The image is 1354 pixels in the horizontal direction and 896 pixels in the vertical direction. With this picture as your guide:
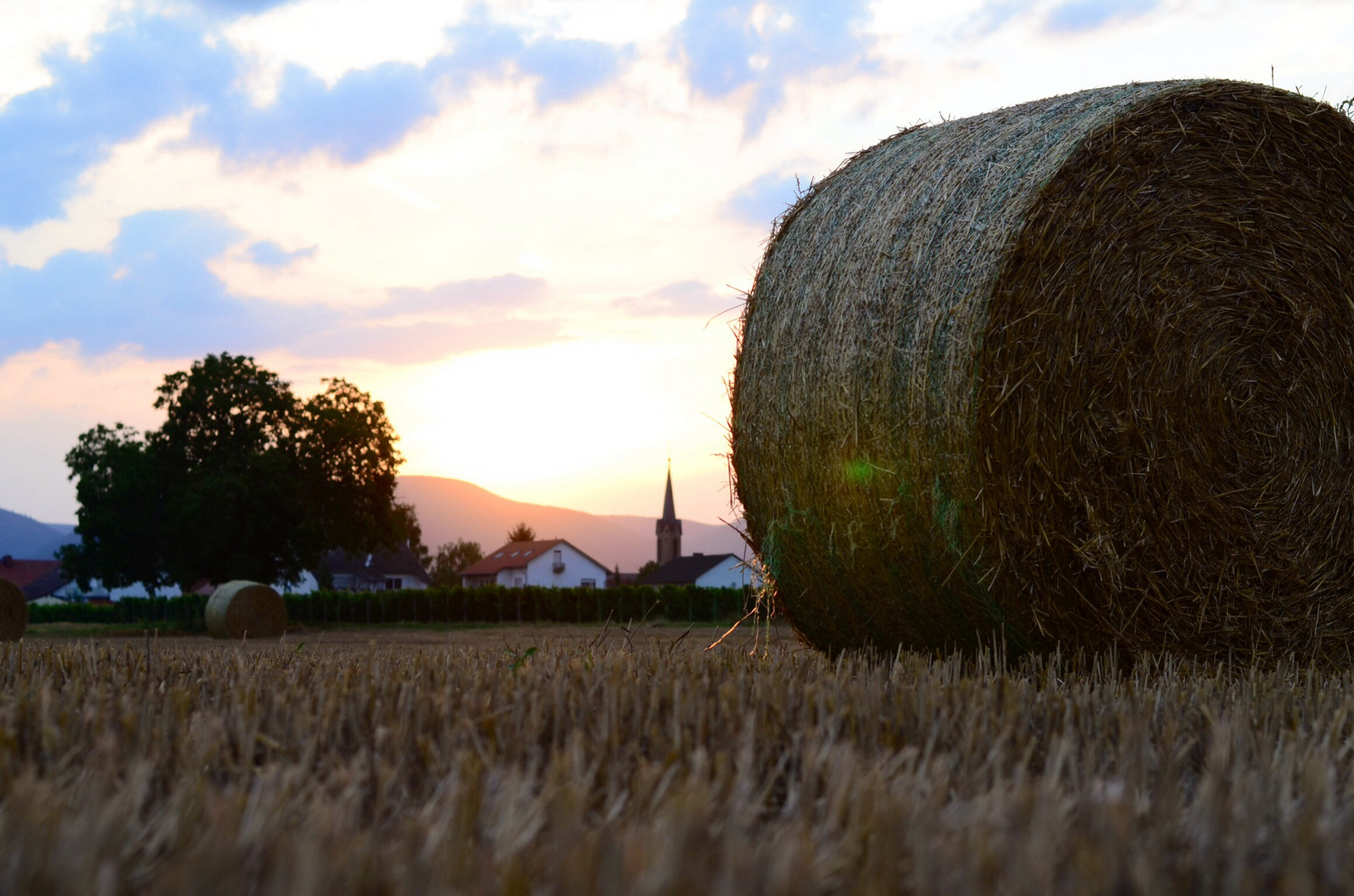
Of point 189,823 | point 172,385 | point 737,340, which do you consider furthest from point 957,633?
point 172,385

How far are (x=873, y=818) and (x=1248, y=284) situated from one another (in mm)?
6046

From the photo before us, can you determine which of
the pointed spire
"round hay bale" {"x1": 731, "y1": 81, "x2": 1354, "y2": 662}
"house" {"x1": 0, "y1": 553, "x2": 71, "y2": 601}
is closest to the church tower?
the pointed spire

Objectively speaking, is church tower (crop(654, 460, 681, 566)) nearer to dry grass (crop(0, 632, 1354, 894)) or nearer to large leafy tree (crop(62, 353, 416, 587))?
large leafy tree (crop(62, 353, 416, 587))

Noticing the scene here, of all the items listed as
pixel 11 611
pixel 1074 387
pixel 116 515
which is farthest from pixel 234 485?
pixel 1074 387

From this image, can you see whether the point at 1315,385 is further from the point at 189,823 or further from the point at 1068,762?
the point at 189,823

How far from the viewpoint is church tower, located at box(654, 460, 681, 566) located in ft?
314

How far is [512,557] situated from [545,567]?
3.38 metres

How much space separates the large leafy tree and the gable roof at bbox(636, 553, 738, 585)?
39.7 meters

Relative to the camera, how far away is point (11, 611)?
24531 millimetres

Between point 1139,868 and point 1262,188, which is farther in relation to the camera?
point 1262,188

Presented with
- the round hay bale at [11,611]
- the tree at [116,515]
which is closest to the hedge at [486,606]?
the tree at [116,515]

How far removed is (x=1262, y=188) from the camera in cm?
720

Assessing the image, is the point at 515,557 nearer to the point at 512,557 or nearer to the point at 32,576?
the point at 512,557

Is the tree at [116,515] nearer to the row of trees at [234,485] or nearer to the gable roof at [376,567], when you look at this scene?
the row of trees at [234,485]
